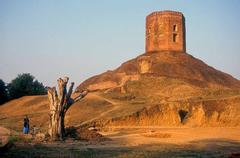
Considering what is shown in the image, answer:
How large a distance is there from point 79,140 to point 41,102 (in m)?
22.1

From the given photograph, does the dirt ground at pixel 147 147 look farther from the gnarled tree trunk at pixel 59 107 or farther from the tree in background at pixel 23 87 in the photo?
the tree in background at pixel 23 87

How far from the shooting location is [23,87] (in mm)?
47125

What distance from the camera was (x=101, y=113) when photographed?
1189 inches

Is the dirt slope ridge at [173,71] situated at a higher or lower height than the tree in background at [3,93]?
higher

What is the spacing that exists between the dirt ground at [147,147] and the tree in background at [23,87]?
24.4 meters

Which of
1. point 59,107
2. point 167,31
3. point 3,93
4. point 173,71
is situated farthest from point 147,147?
point 167,31

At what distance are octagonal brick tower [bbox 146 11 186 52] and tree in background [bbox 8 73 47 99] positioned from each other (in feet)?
53.3

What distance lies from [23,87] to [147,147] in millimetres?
35446

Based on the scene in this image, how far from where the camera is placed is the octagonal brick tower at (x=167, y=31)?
48375 millimetres

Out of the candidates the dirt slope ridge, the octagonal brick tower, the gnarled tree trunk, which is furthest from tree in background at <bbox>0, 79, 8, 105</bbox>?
the gnarled tree trunk

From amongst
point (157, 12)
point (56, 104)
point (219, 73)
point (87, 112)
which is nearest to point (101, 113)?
point (87, 112)

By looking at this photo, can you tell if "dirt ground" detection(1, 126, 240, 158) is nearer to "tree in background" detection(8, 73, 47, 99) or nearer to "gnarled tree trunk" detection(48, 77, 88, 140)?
"gnarled tree trunk" detection(48, 77, 88, 140)

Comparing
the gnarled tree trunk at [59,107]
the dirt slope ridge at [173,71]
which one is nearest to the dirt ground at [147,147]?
the gnarled tree trunk at [59,107]

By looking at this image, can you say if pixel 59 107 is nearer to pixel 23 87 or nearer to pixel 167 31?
pixel 23 87
